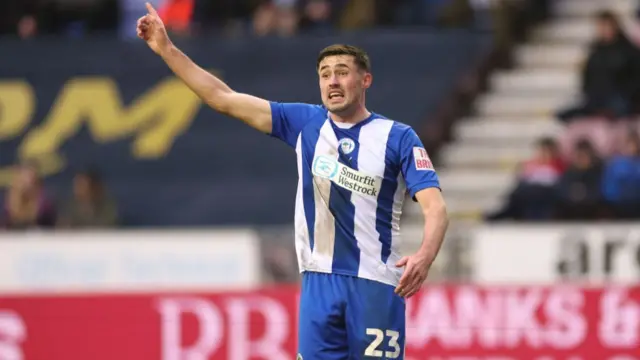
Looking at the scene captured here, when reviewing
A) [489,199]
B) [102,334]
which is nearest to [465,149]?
[489,199]

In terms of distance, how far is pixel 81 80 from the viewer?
60.1 feet

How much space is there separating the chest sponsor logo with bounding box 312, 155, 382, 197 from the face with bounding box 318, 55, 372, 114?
28 centimetres

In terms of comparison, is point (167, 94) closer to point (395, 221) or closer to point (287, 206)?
point (287, 206)

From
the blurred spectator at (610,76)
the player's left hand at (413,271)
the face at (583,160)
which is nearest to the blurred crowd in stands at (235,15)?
the blurred spectator at (610,76)

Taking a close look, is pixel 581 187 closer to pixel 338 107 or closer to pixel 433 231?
pixel 338 107

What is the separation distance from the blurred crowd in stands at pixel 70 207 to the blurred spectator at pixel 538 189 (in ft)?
13.9

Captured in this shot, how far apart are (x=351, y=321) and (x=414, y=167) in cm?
81

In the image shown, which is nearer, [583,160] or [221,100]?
[221,100]

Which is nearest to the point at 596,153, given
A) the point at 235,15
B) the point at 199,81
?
the point at 235,15

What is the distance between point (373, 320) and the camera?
7316mm

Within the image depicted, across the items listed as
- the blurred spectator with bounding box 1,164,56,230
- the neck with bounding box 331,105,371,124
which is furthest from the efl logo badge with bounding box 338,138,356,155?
the blurred spectator with bounding box 1,164,56,230

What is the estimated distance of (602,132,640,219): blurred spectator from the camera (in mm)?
14469

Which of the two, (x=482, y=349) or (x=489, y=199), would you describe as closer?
(x=482, y=349)

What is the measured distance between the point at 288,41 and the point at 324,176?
10310mm
